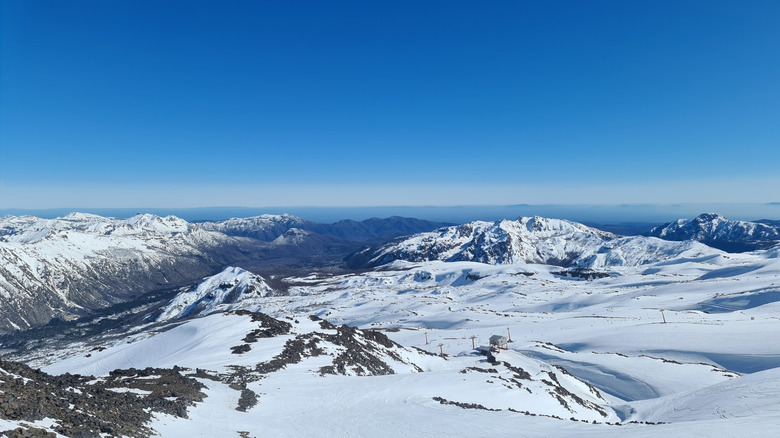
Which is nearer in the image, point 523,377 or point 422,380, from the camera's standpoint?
point 422,380

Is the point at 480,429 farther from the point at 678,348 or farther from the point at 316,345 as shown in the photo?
the point at 678,348

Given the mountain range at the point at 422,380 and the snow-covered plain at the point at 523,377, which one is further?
the snow-covered plain at the point at 523,377

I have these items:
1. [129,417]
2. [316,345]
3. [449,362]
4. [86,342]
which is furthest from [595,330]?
[86,342]

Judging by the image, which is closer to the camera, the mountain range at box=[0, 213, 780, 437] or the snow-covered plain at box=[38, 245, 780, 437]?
the mountain range at box=[0, 213, 780, 437]

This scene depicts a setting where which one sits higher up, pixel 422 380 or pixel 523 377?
pixel 422 380

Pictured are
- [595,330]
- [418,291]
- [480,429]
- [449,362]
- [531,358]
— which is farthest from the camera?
[418,291]

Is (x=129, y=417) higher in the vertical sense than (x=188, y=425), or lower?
higher

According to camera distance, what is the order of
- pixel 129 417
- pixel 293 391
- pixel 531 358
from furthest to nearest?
pixel 531 358
pixel 293 391
pixel 129 417

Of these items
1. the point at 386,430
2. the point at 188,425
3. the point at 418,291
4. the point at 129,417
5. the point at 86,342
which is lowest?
the point at 86,342
